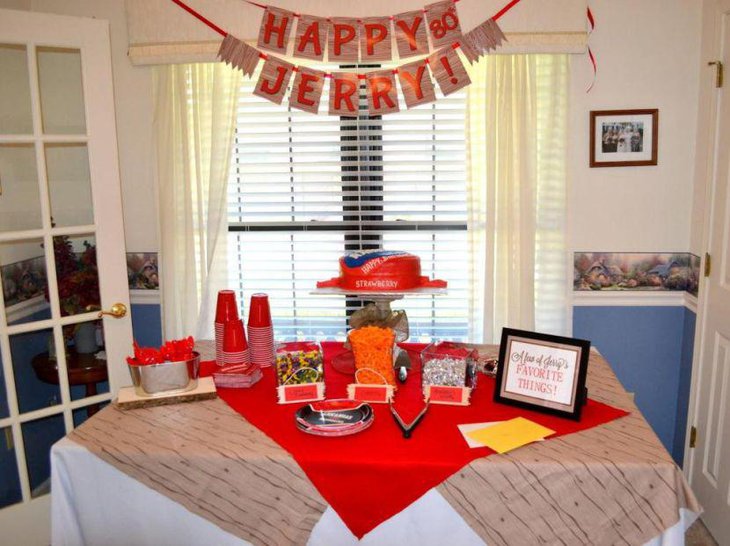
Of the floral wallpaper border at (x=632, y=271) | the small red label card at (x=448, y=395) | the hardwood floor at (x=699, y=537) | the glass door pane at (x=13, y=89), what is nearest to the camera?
the small red label card at (x=448, y=395)

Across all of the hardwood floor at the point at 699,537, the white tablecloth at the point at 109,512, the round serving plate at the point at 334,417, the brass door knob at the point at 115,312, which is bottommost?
the hardwood floor at the point at 699,537

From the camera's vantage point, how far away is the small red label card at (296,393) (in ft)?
6.05

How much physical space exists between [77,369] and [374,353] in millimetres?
1489

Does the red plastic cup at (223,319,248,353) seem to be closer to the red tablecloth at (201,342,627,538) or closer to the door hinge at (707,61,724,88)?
the red tablecloth at (201,342,627,538)

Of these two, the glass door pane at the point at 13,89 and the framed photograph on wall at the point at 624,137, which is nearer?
the glass door pane at the point at 13,89

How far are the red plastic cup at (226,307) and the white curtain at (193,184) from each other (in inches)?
44.5

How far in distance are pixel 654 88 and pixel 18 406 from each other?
3135 mm

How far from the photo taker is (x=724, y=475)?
8.01ft

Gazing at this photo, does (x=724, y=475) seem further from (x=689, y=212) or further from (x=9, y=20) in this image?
(x=9, y=20)

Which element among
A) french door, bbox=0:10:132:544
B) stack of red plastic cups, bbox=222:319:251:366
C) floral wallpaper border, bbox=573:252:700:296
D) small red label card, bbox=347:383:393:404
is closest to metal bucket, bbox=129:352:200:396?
stack of red plastic cups, bbox=222:319:251:366

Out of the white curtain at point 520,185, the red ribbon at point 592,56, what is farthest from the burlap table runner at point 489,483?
the red ribbon at point 592,56

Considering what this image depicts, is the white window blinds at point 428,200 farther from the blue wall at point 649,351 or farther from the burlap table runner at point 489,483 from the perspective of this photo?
the burlap table runner at point 489,483

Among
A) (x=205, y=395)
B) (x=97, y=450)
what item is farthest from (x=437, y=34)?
(x=97, y=450)

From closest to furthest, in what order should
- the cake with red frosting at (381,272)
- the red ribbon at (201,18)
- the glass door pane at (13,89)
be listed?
1. the cake with red frosting at (381,272)
2. the glass door pane at (13,89)
3. the red ribbon at (201,18)
